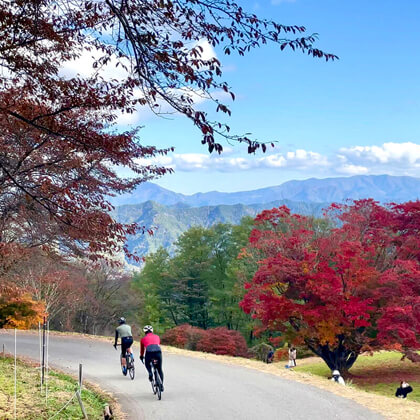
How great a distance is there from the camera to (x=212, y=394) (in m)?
10.3

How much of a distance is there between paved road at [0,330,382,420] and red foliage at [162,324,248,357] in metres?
15.2

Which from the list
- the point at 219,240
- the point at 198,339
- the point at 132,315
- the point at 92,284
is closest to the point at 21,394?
the point at 198,339

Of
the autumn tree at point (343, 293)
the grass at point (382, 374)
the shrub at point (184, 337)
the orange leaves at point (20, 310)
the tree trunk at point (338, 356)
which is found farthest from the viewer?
the shrub at point (184, 337)

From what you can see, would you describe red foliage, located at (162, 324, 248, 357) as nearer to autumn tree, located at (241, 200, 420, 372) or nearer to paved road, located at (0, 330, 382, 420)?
autumn tree, located at (241, 200, 420, 372)

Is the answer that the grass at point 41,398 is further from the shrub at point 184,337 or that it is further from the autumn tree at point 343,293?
the shrub at point 184,337

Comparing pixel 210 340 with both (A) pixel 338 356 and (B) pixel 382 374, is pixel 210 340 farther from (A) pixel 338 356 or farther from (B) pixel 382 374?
(A) pixel 338 356

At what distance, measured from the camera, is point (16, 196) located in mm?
10633

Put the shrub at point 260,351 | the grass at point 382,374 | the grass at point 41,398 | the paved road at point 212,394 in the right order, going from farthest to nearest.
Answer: the shrub at point 260,351
the grass at point 382,374
the paved road at point 212,394
the grass at point 41,398

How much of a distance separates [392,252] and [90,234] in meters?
16.1

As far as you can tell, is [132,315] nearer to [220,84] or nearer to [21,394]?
[21,394]

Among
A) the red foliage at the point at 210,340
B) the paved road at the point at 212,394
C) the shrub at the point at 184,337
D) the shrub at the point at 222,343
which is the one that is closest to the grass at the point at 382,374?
the paved road at the point at 212,394

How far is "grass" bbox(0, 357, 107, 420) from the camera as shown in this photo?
868 cm

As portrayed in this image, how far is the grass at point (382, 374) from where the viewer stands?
58.9ft

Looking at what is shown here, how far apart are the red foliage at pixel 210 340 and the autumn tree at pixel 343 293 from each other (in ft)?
34.0
